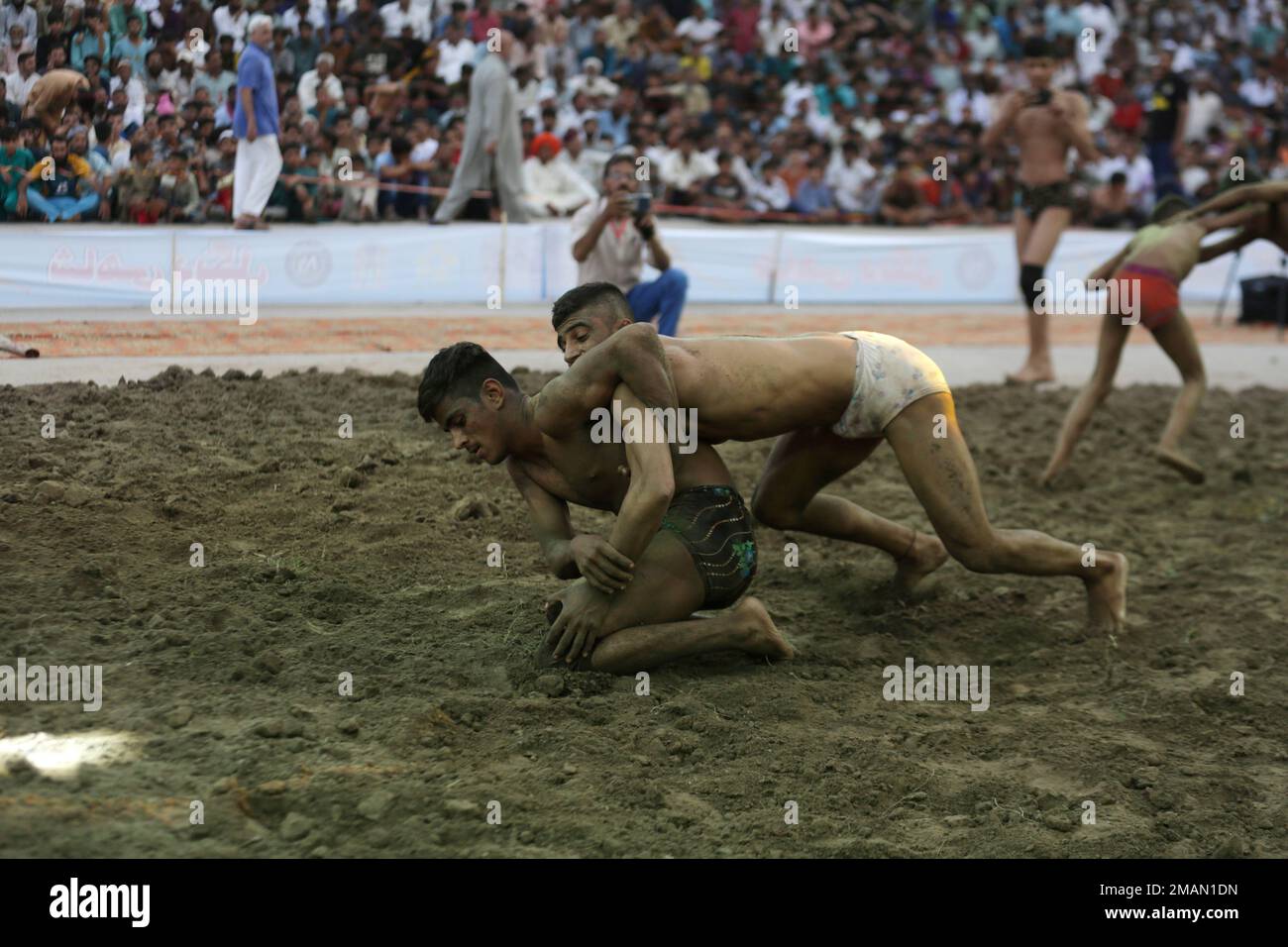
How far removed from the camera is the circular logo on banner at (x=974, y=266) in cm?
1461

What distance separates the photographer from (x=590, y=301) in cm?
460

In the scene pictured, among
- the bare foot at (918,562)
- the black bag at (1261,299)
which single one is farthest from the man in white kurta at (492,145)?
the black bag at (1261,299)

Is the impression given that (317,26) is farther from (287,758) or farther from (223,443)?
(287,758)

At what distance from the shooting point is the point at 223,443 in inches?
247

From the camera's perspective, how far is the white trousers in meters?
7.21

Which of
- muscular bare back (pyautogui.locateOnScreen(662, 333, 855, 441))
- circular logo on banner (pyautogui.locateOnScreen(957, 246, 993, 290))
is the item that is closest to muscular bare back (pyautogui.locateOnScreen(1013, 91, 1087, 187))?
circular logo on banner (pyautogui.locateOnScreen(957, 246, 993, 290))

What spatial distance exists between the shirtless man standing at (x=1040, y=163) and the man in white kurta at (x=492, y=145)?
11.7ft

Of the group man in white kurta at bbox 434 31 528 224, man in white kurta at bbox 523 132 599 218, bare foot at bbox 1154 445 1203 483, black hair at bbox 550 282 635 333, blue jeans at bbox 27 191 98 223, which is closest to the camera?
black hair at bbox 550 282 635 333

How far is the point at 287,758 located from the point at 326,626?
45.7 inches

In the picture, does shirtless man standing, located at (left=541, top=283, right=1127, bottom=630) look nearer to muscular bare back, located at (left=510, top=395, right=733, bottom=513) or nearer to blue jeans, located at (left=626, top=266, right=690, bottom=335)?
muscular bare back, located at (left=510, top=395, right=733, bottom=513)

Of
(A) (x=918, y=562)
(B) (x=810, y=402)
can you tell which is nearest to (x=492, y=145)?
(A) (x=918, y=562)

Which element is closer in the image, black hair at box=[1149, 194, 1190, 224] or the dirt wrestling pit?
the dirt wrestling pit

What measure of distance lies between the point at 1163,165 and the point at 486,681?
14041 millimetres

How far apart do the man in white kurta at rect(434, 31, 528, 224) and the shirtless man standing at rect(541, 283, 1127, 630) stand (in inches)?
243
